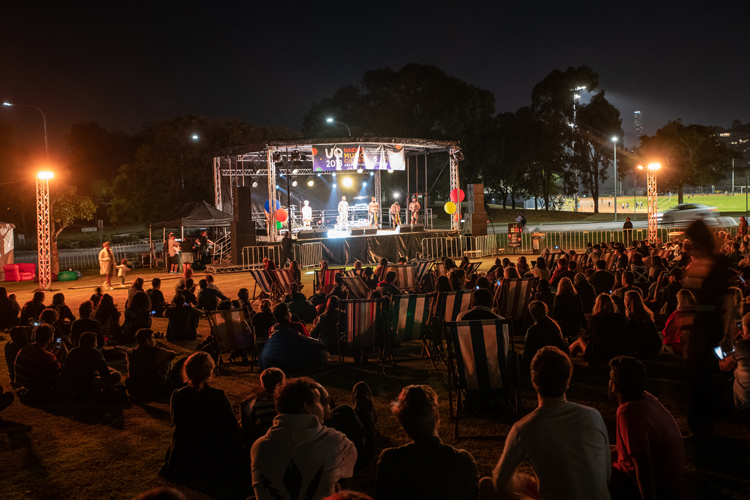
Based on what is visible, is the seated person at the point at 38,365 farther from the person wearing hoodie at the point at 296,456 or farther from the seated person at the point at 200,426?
the person wearing hoodie at the point at 296,456

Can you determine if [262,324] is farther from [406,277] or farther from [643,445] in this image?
[643,445]

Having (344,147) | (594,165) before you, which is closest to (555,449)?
(344,147)

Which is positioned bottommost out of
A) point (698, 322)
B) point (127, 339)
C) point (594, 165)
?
point (127, 339)

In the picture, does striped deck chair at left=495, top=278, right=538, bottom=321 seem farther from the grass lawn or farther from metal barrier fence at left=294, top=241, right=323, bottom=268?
metal barrier fence at left=294, top=241, right=323, bottom=268

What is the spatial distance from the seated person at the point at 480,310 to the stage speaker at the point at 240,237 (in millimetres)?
14048

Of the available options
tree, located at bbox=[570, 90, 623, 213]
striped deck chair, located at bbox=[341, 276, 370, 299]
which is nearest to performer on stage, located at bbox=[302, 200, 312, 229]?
striped deck chair, located at bbox=[341, 276, 370, 299]

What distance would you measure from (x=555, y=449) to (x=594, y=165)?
52.6m

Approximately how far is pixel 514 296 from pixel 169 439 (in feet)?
16.0

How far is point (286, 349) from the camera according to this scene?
5.79 m

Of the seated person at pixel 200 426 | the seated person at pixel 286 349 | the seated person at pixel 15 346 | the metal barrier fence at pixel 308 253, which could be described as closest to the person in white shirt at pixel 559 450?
the seated person at pixel 200 426

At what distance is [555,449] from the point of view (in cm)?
228

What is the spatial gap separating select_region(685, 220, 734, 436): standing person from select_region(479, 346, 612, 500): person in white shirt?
214 cm

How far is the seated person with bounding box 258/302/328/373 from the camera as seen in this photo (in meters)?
5.75

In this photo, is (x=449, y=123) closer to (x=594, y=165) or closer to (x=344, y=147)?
(x=594, y=165)
